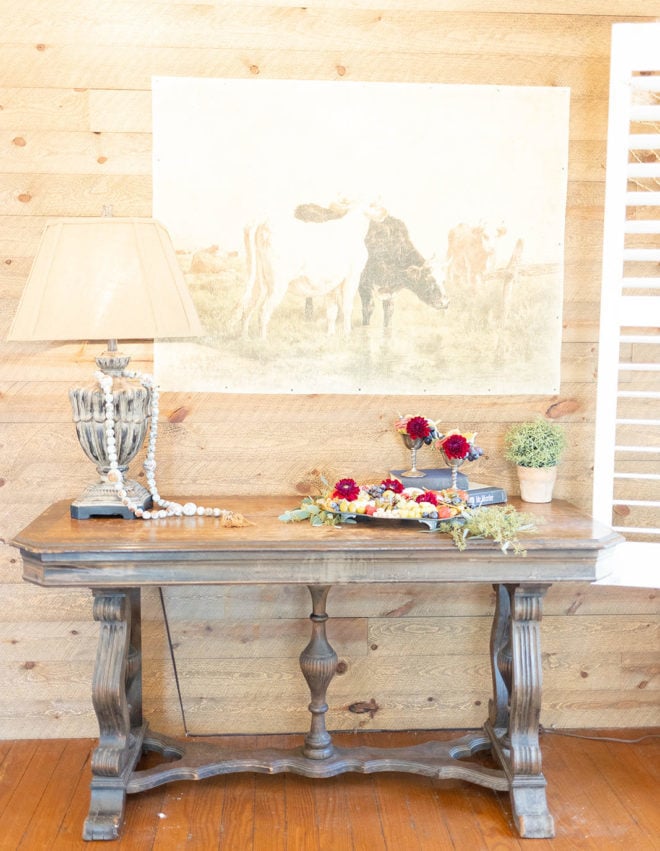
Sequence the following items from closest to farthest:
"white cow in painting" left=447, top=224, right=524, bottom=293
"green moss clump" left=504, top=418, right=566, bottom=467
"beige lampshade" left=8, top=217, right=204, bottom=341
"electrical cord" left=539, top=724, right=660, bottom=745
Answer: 1. "beige lampshade" left=8, top=217, right=204, bottom=341
2. "green moss clump" left=504, top=418, right=566, bottom=467
3. "white cow in painting" left=447, top=224, right=524, bottom=293
4. "electrical cord" left=539, top=724, right=660, bottom=745

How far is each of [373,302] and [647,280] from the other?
77cm

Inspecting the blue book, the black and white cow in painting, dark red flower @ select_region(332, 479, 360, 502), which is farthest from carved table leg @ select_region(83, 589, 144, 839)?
the black and white cow in painting

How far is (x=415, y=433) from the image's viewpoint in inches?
Answer: 100

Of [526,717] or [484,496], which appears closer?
[526,717]

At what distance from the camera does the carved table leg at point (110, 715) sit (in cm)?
234

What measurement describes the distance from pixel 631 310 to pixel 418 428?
26.7 inches

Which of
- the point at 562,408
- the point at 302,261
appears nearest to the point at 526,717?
the point at 562,408

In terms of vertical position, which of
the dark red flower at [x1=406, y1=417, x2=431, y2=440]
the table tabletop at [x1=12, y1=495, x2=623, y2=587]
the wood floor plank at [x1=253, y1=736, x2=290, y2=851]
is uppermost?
the dark red flower at [x1=406, y1=417, x2=431, y2=440]

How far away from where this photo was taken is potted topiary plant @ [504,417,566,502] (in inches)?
104

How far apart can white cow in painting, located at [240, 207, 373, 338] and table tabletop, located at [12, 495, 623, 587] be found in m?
0.76

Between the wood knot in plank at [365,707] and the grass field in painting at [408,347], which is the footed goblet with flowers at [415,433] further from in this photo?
the wood knot in plank at [365,707]

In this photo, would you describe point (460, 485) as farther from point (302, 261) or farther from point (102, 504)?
point (102, 504)

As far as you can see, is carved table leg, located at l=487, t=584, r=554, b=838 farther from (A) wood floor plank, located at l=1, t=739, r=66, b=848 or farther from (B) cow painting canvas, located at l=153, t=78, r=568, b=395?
(A) wood floor plank, located at l=1, t=739, r=66, b=848

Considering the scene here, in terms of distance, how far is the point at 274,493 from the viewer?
9.18 feet
